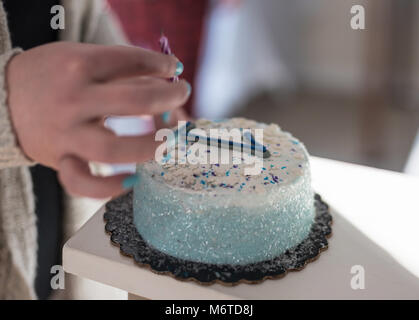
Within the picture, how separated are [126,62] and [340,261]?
39cm

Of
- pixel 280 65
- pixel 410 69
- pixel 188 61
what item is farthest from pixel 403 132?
pixel 188 61

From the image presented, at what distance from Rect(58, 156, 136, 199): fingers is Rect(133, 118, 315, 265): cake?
14 centimetres

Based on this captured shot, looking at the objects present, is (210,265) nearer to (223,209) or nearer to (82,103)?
(223,209)

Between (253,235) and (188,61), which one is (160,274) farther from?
(188,61)

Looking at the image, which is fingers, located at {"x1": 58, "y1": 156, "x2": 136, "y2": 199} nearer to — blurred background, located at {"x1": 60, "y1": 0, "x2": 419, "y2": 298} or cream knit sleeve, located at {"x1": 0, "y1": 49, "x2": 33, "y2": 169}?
cream knit sleeve, located at {"x1": 0, "y1": 49, "x2": 33, "y2": 169}

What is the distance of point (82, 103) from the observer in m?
0.47

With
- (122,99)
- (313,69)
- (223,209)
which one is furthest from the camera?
(313,69)

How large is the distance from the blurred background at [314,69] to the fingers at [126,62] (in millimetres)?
1279

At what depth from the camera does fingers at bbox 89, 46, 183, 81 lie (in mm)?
485

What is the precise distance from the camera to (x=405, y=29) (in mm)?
2367

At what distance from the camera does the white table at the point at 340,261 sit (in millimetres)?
586

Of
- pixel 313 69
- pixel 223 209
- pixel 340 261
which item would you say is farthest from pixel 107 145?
pixel 313 69

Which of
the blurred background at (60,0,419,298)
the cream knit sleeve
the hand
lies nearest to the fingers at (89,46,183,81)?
the hand

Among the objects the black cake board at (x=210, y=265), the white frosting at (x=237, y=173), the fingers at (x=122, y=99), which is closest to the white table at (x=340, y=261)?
the black cake board at (x=210, y=265)
